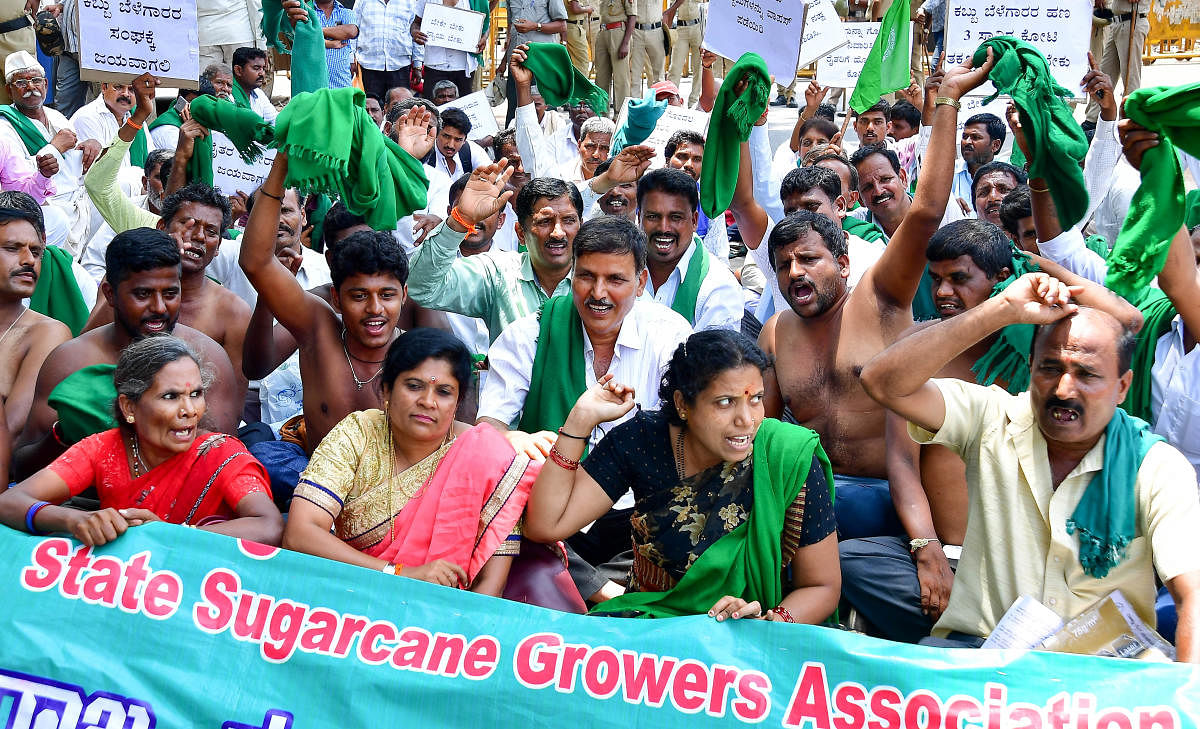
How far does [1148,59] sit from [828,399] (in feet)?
47.9

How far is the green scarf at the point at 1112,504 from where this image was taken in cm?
288

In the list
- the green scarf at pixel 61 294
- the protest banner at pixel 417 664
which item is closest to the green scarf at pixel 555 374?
the protest banner at pixel 417 664

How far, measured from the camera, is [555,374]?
409cm

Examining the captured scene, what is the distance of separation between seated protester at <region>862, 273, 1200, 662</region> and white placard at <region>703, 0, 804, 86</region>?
3.52 m

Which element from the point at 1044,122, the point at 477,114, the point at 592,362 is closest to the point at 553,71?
the point at 477,114

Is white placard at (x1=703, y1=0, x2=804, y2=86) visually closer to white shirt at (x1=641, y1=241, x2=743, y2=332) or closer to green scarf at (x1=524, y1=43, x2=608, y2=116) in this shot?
green scarf at (x1=524, y1=43, x2=608, y2=116)

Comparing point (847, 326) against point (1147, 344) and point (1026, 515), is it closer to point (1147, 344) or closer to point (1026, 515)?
point (1147, 344)

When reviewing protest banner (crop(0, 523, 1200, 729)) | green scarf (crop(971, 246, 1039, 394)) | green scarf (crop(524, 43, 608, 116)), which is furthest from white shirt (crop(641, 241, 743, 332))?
protest banner (crop(0, 523, 1200, 729))

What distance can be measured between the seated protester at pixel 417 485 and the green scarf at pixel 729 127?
1758 millimetres

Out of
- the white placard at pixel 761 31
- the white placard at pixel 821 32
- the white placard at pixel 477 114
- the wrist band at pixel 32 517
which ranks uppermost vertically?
the white placard at pixel 821 32

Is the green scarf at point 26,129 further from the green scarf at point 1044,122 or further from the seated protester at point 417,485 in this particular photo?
the green scarf at point 1044,122

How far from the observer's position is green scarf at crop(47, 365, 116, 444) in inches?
145

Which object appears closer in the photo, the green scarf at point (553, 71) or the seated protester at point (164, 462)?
the seated protester at point (164, 462)

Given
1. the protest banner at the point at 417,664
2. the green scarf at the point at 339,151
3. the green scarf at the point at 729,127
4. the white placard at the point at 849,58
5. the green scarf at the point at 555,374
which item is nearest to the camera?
the protest banner at the point at 417,664
